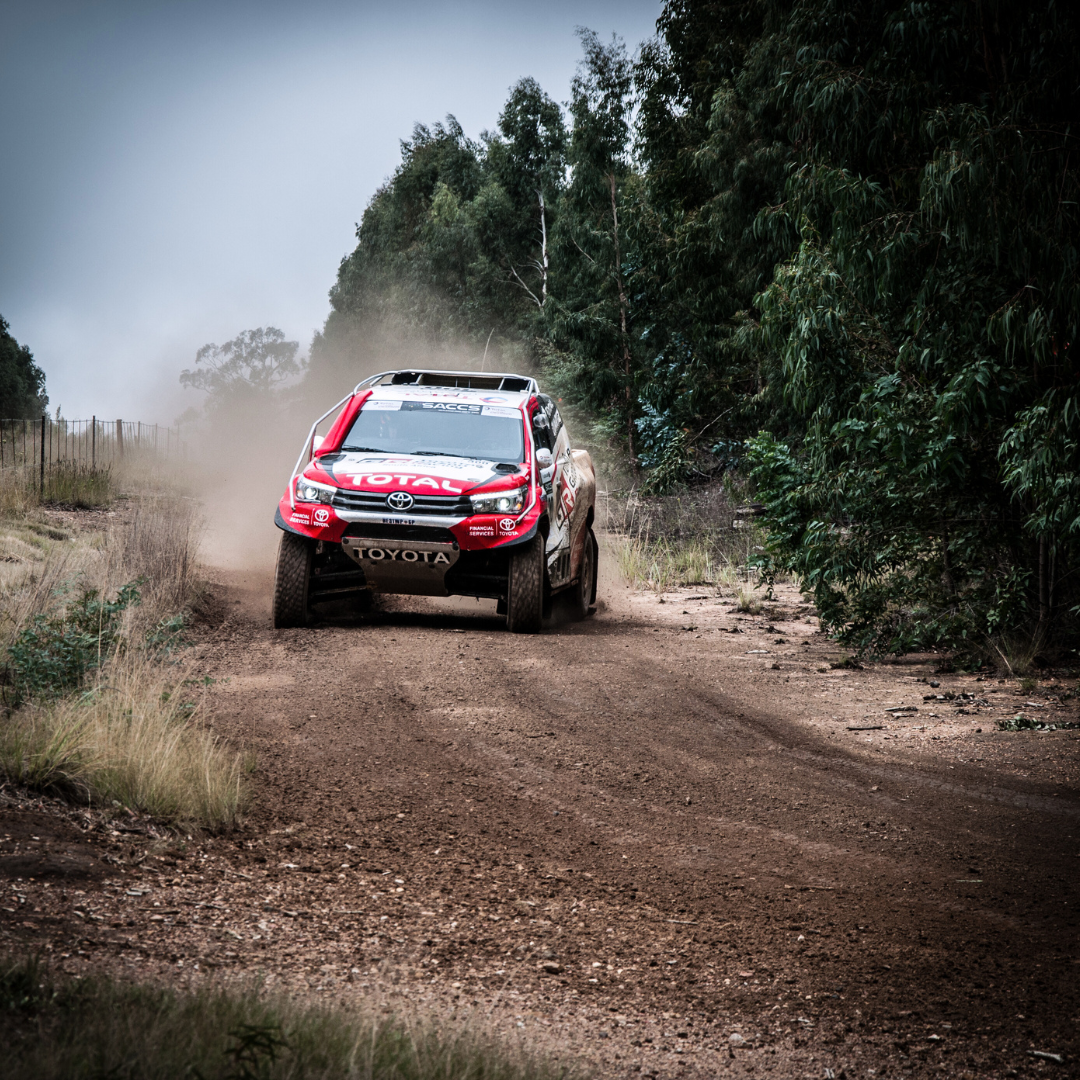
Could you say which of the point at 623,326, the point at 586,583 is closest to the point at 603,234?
the point at 623,326

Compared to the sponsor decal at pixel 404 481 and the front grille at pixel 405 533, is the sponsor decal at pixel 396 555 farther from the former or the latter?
the sponsor decal at pixel 404 481

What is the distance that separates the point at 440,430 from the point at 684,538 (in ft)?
34.5

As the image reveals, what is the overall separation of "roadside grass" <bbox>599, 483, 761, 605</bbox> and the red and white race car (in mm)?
2649

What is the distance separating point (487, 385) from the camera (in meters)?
13.2

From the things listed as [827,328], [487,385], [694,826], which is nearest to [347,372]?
[487,385]

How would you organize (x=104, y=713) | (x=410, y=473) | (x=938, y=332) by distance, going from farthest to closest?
(x=410, y=473) → (x=938, y=332) → (x=104, y=713)

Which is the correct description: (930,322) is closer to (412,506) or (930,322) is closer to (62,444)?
(412,506)

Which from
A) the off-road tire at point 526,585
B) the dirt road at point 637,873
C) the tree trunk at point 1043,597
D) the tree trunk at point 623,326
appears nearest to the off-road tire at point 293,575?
the dirt road at point 637,873

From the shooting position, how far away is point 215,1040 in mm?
2521

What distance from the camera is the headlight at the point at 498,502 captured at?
9.85 metres

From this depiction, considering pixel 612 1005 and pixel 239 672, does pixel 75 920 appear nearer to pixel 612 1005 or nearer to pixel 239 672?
pixel 612 1005

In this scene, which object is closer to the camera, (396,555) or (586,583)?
(396,555)

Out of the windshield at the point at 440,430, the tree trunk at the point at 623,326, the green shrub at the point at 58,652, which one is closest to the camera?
the green shrub at the point at 58,652

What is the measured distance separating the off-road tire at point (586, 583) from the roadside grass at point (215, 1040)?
8.99 metres
